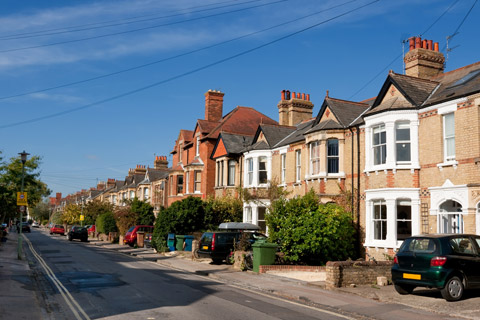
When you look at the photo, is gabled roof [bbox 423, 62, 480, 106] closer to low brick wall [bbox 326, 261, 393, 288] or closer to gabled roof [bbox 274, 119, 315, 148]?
low brick wall [bbox 326, 261, 393, 288]

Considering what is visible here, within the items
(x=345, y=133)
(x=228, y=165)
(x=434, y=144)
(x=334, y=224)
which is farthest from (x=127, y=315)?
(x=228, y=165)

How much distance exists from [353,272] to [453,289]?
3469 mm

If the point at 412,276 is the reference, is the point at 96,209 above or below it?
above

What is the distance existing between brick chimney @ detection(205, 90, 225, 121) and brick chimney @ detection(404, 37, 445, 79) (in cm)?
2228

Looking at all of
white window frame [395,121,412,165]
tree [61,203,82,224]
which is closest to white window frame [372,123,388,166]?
white window frame [395,121,412,165]

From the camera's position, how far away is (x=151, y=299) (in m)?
12.2

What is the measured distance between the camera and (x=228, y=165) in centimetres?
3406

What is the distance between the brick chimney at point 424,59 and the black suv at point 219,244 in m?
11.5

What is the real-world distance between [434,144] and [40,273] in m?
16.6

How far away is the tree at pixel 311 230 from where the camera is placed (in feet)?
65.2

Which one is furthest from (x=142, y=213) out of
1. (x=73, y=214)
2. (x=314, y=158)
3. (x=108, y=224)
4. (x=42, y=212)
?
(x=42, y=212)

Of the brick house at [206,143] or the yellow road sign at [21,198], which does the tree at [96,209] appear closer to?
the brick house at [206,143]

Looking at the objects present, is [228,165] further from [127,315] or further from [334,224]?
[127,315]

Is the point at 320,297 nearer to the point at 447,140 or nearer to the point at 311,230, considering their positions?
the point at 311,230
